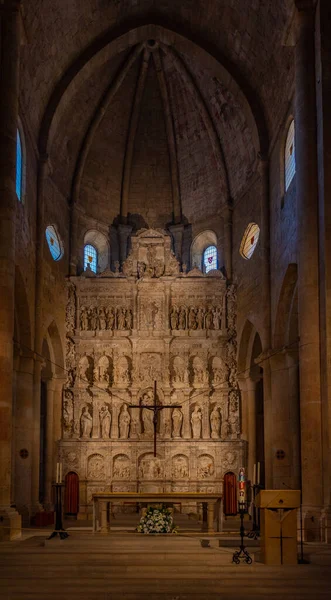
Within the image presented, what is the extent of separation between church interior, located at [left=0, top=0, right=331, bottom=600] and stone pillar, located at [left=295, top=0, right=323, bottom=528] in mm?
57

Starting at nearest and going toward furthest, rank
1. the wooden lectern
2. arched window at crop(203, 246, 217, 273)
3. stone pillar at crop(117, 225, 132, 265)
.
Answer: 1. the wooden lectern
2. arched window at crop(203, 246, 217, 273)
3. stone pillar at crop(117, 225, 132, 265)

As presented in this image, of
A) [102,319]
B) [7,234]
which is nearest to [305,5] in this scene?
[7,234]

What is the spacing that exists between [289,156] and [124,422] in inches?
496

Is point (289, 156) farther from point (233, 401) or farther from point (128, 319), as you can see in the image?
point (233, 401)

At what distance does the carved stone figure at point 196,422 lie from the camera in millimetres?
32594

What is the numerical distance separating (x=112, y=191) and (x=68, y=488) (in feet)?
45.3

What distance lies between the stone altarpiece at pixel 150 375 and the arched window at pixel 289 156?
736cm

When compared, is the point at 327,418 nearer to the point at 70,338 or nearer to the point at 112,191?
the point at 70,338

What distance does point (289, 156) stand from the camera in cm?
2722

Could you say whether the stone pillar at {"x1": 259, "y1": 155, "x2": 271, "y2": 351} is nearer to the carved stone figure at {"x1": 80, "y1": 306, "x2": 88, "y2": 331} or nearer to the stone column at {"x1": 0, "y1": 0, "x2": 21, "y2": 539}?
the carved stone figure at {"x1": 80, "y1": 306, "x2": 88, "y2": 331}

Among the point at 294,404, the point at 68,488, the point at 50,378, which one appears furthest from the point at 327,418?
the point at 50,378

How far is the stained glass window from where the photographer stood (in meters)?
32.3

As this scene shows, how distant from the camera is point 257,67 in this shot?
2939 cm

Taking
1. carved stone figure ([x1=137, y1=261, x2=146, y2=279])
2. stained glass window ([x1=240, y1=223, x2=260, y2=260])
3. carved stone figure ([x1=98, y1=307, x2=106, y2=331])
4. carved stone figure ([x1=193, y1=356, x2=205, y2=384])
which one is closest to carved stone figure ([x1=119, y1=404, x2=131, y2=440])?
carved stone figure ([x1=193, y1=356, x2=205, y2=384])
